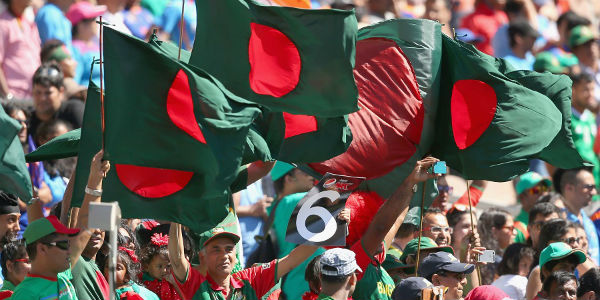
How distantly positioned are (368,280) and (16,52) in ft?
17.0

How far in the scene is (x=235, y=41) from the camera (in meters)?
7.94

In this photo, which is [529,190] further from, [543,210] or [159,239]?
[159,239]

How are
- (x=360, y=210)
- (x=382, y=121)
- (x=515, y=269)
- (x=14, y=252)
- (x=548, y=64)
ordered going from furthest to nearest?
(x=548, y=64) < (x=515, y=269) < (x=382, y=121) < (x=360, y=210) < (x=14, y=252)

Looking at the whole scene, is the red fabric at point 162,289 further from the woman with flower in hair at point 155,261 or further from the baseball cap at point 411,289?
the baseball cap at point 411,289

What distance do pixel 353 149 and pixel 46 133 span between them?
2.90m

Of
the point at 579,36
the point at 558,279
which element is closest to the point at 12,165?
the point at 558,279

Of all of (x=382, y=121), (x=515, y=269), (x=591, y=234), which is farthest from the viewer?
(x=591, y=234)

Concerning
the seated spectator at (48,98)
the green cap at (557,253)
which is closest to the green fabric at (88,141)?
the seated spectator at (48,98)

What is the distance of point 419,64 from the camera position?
29.1 feet

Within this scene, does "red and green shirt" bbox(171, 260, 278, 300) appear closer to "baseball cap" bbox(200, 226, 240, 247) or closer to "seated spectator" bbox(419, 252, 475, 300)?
"baseball cap" bbox(200, 226, 240, 247)

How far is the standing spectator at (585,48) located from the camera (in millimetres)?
16828

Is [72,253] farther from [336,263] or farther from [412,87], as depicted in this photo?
[412,87]

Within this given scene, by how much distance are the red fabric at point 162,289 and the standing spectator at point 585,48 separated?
380 inches

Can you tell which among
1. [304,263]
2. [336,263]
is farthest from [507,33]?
[336,263]
